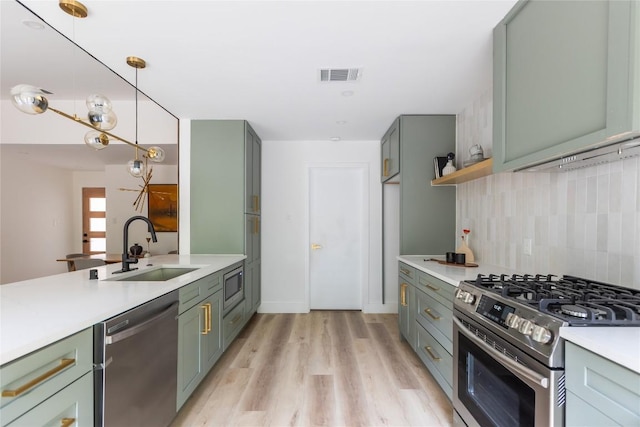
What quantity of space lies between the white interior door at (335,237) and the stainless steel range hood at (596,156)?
274cm

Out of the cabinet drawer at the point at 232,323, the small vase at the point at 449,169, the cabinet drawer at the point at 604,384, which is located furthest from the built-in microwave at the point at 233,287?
the cabinet drawer at the point at 604,384

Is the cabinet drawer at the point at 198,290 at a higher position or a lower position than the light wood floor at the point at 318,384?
higher

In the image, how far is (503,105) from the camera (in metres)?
1.76

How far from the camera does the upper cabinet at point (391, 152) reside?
3258 mm

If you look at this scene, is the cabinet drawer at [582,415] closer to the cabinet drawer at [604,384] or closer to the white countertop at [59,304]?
the cabinet drawer at [604,384]

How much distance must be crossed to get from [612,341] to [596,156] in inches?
37.2

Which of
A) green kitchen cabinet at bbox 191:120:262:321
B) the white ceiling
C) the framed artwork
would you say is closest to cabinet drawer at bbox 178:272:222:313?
green kitchen cabinet at bbox 191:120:262:321

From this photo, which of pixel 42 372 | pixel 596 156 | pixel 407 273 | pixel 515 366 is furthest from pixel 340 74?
pixel 42 372

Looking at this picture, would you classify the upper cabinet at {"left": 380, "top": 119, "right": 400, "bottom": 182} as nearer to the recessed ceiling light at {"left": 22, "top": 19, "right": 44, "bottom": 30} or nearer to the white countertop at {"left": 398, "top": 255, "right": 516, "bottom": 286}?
the white countertop at {"left": 398, "top": 255, "right": 516, "bottom": 286}

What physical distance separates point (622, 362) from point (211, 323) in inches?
91.7

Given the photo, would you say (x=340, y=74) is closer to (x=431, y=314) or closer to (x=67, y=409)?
(x=431, y=314)

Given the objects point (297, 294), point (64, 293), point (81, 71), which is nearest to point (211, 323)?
point (64, 293)

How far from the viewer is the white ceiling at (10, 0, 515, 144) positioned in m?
1.61

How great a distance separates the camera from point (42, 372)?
984mm
